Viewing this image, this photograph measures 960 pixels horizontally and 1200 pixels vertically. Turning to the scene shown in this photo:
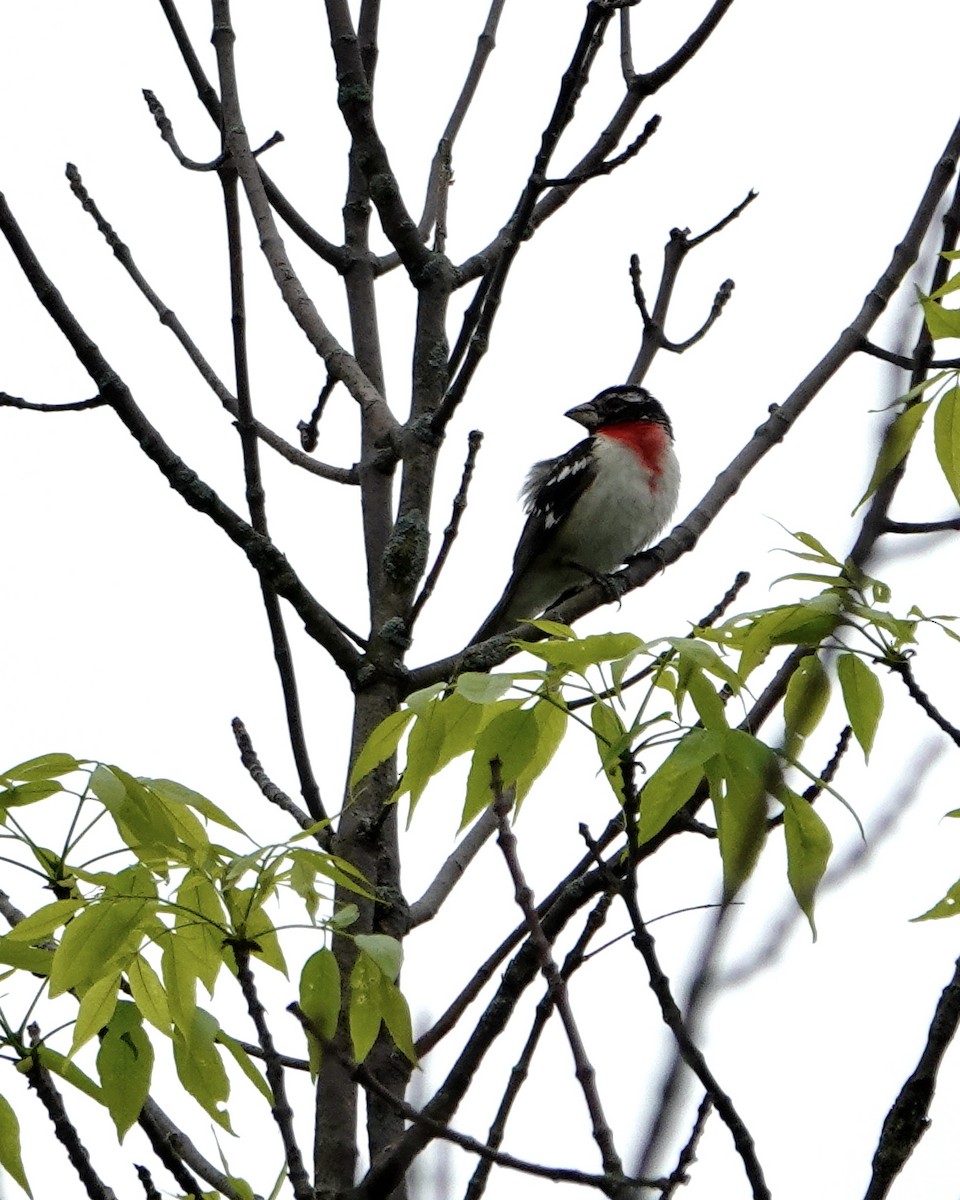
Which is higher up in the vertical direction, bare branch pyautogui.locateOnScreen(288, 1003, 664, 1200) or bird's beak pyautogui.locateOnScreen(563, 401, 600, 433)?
bird's beak pyautogui.locateOnScreen(563, 401, 600, 433)

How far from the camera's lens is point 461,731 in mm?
2537

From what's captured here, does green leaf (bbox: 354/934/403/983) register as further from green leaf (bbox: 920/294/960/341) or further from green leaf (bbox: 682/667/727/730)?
green leaf (bbox: 920/294/960/341)

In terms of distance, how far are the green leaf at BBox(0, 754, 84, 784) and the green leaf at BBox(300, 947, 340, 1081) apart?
1.90ft

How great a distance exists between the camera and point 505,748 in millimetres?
2459

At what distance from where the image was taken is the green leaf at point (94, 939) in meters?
2.50

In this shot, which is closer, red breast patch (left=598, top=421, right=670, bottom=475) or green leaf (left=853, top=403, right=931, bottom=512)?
green leaf (left=853, top=403, right=931, bottom=512)

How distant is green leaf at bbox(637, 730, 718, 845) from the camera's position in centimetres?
225

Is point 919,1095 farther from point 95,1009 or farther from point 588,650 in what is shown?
point 95,1009

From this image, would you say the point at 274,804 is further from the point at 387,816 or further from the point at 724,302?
the point at 724,302

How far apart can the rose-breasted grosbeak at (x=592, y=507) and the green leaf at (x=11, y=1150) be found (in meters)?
5.60

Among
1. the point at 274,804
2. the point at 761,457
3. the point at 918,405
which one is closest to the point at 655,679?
the point at 918,405

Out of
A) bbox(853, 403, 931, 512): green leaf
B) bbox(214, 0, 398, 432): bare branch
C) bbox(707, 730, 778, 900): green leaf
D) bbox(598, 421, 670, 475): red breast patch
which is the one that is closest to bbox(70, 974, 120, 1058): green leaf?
bbox(707, 730, 778, 900): green leaf

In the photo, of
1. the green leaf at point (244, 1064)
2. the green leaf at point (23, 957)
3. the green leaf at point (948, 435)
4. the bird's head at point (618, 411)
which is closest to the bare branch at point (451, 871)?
the green leaf at point (244, 1064)

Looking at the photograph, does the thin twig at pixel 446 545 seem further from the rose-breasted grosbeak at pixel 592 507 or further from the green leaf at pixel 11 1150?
the rose-breasted grosbeak at pixel 592 507
